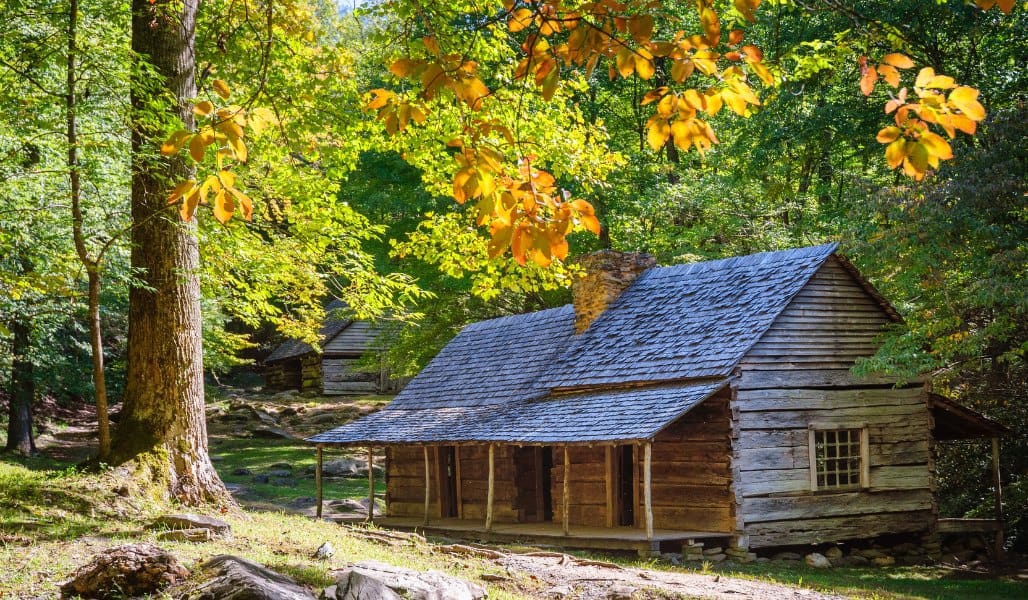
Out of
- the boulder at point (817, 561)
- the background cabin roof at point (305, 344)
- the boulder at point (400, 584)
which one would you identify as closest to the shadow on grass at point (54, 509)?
the boulder at point (400, 584)

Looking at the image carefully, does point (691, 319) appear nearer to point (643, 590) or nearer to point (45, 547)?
point (643, 590)

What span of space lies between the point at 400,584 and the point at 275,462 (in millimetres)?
22996

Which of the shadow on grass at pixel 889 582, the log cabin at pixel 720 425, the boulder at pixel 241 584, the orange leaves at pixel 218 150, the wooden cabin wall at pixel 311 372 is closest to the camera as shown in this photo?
Result: the orange leaves at pixel 218 150

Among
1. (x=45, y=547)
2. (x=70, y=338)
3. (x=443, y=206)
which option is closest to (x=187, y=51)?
(x=45, y=547)

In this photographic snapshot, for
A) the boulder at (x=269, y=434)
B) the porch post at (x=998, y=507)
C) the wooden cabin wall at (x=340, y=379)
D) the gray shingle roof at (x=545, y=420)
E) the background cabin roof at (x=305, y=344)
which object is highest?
the background cabin roof at (x=305, y=344)

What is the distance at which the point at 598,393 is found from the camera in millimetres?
19281

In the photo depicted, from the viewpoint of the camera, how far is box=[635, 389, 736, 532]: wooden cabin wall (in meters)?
16.9

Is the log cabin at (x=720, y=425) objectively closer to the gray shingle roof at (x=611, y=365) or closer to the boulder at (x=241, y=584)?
the gray shingle roof at (x=611, y=365)

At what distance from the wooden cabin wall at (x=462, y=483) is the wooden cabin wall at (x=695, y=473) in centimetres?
388

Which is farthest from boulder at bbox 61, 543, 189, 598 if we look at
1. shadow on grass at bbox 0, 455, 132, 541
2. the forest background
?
the forest background

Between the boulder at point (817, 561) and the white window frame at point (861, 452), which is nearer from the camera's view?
the boulder at point (817, 561)

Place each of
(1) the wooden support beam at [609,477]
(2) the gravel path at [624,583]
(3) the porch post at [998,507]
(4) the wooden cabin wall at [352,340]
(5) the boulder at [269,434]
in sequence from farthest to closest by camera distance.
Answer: (4) the wooden cabin wall at [352,340] < (5) the boulder at [269,434] < (1) the wooden support beam at [609,477] < (3) the porch post at [998,507] < (2) the gravel path at [624,583]

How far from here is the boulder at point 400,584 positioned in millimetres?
7501

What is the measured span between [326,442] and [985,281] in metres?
14.6
